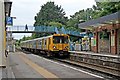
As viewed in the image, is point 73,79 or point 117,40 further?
point 117,40

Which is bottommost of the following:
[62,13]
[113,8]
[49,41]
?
[49,41]

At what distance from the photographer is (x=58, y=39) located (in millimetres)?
31375

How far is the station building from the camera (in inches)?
1193

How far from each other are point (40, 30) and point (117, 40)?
3470cm

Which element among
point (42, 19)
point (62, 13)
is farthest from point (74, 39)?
point (62, 13)

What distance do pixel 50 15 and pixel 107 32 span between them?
61.7 metres

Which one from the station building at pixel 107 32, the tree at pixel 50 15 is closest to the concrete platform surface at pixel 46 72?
the station building at pixel 107 32

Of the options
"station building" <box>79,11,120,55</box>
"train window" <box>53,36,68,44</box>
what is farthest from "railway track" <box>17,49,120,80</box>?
"station building" <box>79,11,120,55</box>

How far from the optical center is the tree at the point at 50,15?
9498 cm

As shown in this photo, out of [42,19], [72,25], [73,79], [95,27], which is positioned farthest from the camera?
[42,19]

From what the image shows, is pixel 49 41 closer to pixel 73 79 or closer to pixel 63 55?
pixel 63 55

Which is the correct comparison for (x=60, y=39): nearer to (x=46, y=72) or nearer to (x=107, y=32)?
(x=107, y=32)

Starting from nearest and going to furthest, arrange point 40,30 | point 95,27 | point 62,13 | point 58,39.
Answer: point 58,39
point 95,27
point 40,30
point 62,13

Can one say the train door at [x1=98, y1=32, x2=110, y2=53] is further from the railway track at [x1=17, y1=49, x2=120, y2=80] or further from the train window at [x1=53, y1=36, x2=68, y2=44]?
the train window at [x1=53, y1=36, x2=68, y2=44]
